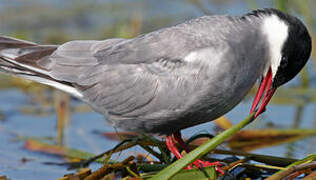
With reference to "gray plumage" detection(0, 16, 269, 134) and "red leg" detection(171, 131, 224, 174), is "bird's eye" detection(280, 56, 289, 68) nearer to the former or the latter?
"gray plumage" detection(0, 16, 269, 134)

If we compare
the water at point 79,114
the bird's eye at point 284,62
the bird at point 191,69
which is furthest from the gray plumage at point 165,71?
the water at point 79,114

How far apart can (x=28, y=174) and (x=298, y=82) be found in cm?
402

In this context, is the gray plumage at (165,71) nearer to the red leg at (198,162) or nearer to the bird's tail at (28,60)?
the bird's tail at (28,60)

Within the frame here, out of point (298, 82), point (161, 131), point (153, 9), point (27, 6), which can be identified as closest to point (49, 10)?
point (27, 6)

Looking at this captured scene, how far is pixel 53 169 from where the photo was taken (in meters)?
5.97

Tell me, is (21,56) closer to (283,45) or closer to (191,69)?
(191,69)

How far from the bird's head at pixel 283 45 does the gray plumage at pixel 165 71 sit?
0.21ft

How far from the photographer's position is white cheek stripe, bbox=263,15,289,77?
5.06 metres

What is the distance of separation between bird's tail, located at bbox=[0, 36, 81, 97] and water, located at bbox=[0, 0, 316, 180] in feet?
2.45

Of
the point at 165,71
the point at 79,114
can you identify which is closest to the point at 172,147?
the point at 165,71

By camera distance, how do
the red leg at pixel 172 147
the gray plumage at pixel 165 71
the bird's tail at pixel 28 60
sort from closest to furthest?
the gray plumage at pixel 165 71 → the red leg at pixel 172 147 → the bird's tail at pixel 28 60

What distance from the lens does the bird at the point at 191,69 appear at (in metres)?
5.00

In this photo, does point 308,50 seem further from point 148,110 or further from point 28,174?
point 28,174

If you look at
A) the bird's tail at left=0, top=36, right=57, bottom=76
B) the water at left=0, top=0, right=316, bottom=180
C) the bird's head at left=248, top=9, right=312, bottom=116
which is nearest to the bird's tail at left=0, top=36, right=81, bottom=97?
the bird's tail at left=0, top=36, right=57, bottom=76
